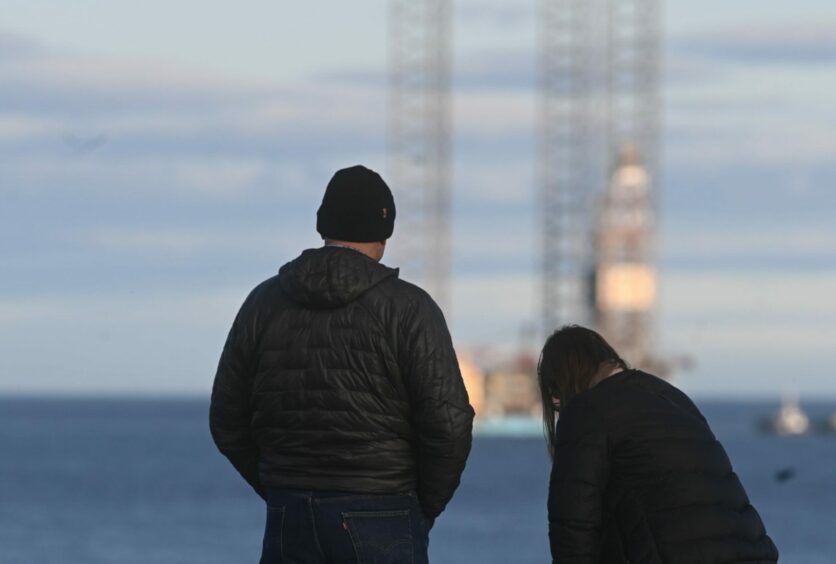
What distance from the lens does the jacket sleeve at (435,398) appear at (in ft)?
17.6

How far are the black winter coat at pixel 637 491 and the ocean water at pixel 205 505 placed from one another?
1315cm

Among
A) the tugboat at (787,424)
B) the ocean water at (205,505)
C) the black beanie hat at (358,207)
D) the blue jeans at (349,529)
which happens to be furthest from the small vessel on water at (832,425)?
the blue jeans at (349,529)

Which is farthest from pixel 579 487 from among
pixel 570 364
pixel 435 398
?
pixel 435 398

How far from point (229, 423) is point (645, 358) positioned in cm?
12066

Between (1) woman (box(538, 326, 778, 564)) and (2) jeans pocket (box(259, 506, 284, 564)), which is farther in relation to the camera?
(2) jeans pocket (box(259, 506, 284, 564))

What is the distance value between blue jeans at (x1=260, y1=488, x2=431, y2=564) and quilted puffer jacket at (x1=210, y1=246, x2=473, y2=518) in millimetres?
38

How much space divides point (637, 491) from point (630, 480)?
4 cm

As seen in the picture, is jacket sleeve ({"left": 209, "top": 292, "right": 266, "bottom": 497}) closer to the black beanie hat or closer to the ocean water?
the black beanie hat

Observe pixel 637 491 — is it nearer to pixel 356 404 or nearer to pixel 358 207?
pixel 356 404

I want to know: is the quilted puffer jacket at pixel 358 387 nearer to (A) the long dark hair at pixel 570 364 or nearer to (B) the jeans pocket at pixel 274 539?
(B) the jeans pocket at pixel 274 539

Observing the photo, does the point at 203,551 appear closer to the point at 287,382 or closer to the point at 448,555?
the point at 448,555

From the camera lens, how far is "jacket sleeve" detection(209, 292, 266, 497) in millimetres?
5723

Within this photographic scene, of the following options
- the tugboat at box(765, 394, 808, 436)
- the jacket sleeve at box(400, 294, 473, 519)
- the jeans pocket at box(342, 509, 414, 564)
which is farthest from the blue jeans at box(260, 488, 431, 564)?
the tugboat at box(765, 394, 808, 436)

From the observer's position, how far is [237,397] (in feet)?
19.0
